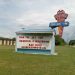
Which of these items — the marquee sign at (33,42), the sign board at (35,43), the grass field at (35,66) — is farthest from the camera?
the marquee sign at (33,42)

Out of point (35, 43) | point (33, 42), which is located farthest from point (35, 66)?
point (33, 42)

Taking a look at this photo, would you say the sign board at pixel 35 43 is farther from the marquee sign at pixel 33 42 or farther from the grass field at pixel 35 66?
the grass field at pixel 35 66

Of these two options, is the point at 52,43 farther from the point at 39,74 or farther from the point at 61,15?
the point at 61,15

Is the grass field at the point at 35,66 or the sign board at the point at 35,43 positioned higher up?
the sign board at the point at 35,43

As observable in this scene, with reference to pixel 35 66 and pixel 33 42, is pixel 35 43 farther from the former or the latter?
pixel 35 66

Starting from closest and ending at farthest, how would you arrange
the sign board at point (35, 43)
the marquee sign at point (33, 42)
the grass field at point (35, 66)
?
the grass field at point (35, 66) < the sign board at point (35, 43) < the marquee sign at point (33, 42)

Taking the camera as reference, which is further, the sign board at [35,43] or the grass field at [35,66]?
the sign board at [35,43]

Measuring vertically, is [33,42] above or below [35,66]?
above

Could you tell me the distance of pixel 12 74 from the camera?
469 inches

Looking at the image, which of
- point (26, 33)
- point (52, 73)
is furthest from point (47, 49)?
point (52, 73)

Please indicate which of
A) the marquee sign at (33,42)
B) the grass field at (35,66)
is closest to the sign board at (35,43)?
the marquee sign at (33,42)

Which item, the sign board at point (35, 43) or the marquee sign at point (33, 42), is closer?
the sign board at point (35, 43)

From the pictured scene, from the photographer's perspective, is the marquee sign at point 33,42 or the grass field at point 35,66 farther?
the marquee sign at point 33,42

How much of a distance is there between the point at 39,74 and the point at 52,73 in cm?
82
